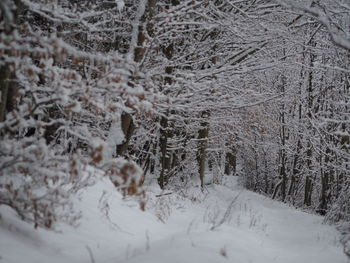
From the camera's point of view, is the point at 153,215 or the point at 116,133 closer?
the point at 153,215

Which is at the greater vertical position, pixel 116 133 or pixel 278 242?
pixel 116 133

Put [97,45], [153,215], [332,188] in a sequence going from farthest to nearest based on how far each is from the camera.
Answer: [332,188] < [97,45] < [153,215]

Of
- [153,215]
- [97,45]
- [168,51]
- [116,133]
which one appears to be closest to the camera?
[153,215]

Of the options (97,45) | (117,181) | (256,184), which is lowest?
(256,184)

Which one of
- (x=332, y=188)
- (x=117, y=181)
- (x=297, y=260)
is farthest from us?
(x=332, y=188)

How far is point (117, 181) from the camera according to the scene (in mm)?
2549

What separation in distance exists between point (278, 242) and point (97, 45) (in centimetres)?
527

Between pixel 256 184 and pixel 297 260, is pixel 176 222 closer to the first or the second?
pixel 297 260

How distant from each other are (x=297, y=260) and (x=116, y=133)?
11.4ft

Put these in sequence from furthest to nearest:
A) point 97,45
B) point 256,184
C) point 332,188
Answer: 1. point 256,184
2. point 332,188
3. point 97,45

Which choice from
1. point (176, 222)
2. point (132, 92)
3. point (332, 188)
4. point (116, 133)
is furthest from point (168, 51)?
point (332, 188)

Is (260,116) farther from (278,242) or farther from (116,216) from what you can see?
(116,216)

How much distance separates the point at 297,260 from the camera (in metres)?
4.15

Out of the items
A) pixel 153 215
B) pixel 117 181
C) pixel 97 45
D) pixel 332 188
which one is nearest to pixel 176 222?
pixel 153 215
